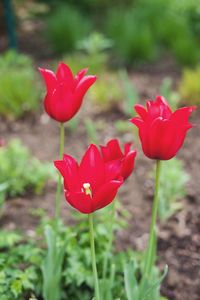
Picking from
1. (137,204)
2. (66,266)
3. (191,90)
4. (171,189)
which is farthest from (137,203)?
(191,90)

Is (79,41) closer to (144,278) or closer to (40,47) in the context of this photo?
(40,47)

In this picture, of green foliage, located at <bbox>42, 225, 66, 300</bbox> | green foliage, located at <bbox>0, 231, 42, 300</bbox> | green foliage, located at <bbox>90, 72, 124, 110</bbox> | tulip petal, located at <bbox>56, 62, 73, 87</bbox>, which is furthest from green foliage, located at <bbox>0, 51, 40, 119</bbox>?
tulip petal, located at <bbox>56, 62, 73, 87</bbox>

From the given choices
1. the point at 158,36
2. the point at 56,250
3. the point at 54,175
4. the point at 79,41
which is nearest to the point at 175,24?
the point at 158,36

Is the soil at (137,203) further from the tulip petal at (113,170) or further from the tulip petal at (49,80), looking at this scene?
the tulip petal at (49,80)

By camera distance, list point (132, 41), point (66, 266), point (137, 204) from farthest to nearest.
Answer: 1. point (132, 41)
2. point (137, 204)
3. point (66, 266)

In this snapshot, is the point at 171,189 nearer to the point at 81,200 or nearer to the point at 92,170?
the point at 92,170
